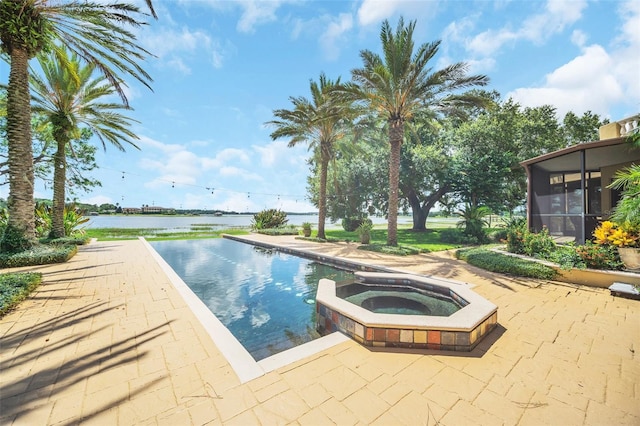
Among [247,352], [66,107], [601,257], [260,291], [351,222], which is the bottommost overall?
[260,291]

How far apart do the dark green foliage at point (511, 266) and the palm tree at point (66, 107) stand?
17702 millimetres

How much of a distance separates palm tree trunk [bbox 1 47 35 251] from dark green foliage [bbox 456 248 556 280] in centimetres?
1584

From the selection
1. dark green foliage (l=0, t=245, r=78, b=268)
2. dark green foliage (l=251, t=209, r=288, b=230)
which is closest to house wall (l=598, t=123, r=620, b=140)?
dark green foliage (l=251, t=209, r=288, b=230)

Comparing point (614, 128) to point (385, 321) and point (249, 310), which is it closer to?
point (385, 321)

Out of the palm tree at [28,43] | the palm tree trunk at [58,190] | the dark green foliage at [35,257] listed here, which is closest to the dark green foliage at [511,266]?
the palm tree at [28,43]

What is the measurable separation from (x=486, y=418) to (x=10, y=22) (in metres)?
14.5

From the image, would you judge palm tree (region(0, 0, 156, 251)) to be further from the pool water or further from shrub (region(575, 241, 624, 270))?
shrub (region(575, 241, 624, 270))

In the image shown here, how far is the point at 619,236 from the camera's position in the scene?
6590 millimetres

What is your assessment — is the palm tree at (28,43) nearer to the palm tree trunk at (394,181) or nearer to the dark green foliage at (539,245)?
the palm tree trunk at (394,181)

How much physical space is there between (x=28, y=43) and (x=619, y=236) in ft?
61.2

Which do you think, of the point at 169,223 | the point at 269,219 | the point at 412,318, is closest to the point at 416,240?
the point at 269,219

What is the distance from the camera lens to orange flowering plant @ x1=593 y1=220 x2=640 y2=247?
6441mm

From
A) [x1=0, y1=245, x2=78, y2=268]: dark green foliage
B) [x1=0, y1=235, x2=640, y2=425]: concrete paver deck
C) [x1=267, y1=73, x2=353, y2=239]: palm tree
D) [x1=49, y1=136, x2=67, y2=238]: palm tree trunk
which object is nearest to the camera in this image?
Result: [x1=0, y1=235, x2=640, y2=425]: concrete paver deck

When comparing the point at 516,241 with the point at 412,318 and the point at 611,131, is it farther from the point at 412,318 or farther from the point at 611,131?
the point at 412,318
